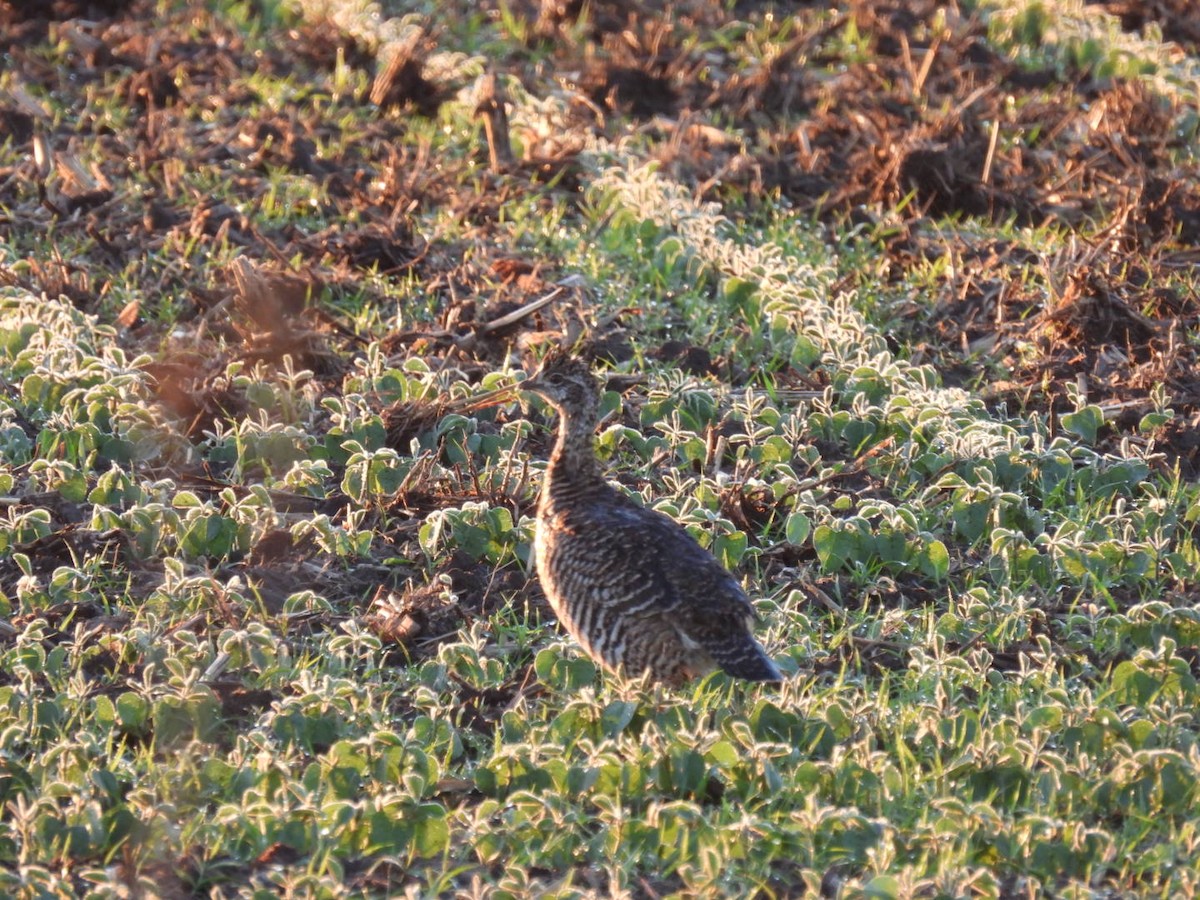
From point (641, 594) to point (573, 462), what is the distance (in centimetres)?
68

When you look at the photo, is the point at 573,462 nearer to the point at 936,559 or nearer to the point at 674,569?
the point at 674,569

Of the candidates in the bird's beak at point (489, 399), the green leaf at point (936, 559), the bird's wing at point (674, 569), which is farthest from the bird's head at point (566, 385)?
the green leaf at point (936, 559)

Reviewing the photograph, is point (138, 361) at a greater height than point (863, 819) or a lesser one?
lesser

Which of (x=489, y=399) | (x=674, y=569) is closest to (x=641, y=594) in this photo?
(x=674, y=569)

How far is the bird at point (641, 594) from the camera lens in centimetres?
515

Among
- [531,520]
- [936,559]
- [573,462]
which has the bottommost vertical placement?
[531,520]

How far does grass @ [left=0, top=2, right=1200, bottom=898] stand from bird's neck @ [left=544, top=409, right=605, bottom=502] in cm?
51

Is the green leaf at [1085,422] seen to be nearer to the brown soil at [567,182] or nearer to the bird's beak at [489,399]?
the brown soil at [567,182]

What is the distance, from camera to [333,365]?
7.92 metres

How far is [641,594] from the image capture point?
207 inches

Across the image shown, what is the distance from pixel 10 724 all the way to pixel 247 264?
3.53 metres

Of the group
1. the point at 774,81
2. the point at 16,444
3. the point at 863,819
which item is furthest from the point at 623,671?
the point at 774,81

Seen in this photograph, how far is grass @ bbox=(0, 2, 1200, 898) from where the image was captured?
453cm

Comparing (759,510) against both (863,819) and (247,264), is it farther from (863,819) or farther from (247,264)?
(247,264)
